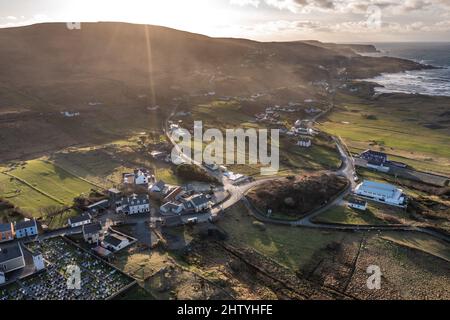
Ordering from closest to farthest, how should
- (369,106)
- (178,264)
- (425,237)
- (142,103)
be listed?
1. (178,264)
2. (425,237)
3. (142,103)
4. (369,106)

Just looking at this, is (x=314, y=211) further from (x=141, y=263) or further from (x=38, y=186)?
(x=38, y=186)

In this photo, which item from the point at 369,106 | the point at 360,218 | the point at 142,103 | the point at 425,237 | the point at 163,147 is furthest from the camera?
the point at 369,106

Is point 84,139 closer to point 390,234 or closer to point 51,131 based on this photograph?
point 51,131

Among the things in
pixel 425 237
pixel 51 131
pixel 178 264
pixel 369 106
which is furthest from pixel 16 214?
pixel 369 106

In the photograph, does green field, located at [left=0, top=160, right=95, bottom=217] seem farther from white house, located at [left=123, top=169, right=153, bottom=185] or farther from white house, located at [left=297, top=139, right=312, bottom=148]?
white house, located at [left=297, top=139, right=312, bottom=148]

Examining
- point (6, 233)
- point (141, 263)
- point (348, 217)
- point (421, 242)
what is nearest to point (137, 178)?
point (6, 233)

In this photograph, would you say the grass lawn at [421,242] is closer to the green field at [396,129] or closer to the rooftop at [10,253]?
the green field at [396,129]

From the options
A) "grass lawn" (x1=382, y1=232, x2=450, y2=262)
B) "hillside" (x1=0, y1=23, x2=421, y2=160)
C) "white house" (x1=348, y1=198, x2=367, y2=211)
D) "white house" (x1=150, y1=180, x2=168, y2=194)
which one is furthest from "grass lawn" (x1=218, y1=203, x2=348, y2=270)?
"hillside" (x1=0, y1=23, x2=421, y2=160)
